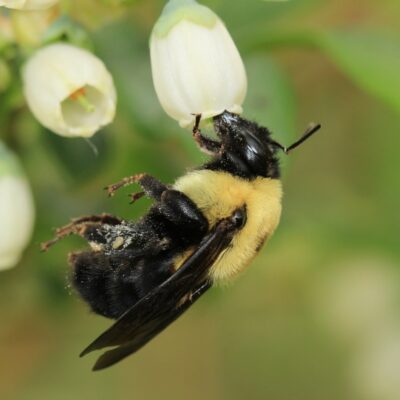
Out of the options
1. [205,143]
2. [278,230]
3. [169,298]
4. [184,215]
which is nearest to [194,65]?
[205,143]

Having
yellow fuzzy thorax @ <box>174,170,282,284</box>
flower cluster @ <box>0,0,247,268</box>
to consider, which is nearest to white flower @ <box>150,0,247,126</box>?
flower cluster @ <box>0,0,247,268</box>

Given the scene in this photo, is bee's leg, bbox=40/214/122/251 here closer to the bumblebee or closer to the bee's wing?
the bumblebee

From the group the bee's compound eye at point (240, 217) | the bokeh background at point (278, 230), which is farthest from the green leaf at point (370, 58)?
the bee's compound eye at point (240, 217)

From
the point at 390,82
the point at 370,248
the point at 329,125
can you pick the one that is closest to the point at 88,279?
the point at 390,82

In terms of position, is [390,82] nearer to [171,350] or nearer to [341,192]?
[341,192]

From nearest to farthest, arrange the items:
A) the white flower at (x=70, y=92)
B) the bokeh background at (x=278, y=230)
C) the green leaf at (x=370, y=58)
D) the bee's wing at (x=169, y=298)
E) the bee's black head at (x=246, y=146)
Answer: the bee's wing at (x=169, y=298)
the bee's black head at (x=246, y=146)
the white flower at (x=70, y=92)
the green leaf at (x=370, y=58)
the bokeh background at (x=278, y=230)

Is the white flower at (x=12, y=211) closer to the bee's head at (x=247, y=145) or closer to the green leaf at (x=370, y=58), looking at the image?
the bee's head at (x=247, y=145)

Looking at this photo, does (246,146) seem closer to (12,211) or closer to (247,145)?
(247,145)
